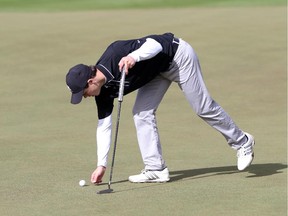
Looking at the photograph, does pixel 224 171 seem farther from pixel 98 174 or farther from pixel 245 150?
pixel 98 174

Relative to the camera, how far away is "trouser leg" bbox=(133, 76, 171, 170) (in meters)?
9.55

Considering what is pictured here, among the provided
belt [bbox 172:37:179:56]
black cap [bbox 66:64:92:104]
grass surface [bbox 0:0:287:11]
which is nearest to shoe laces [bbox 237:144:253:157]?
belt [bbox 172:37:179:56]

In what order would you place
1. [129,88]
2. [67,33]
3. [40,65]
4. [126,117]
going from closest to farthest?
[129,88], [126,117], [40,65], [67,33]

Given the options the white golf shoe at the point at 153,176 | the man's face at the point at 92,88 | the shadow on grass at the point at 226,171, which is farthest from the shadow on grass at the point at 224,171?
the man's face at the point at 92,88

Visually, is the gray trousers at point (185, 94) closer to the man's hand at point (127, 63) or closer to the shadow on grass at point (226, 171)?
the shadow on grass at point (226, 171)

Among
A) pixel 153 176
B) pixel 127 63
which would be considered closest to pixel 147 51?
pixel 127 63

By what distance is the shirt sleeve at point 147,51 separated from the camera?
878cm

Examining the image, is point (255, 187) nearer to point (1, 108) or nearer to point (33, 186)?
point (33, 186)

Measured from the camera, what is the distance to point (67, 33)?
20.9 meters

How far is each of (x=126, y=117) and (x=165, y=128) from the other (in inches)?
41.6

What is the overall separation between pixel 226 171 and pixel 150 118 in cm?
114

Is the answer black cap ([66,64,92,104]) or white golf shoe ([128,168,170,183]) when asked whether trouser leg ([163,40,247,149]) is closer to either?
white golf shoe ([128,168,170,183])

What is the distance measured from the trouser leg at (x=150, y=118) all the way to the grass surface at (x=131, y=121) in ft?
1.00

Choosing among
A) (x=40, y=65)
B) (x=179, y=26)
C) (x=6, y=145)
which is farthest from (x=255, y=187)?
(x=179, y=26)
